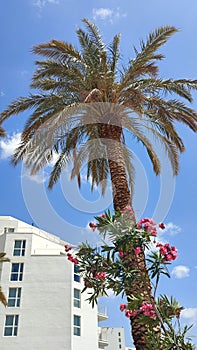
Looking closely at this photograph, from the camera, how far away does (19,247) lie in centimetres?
3127

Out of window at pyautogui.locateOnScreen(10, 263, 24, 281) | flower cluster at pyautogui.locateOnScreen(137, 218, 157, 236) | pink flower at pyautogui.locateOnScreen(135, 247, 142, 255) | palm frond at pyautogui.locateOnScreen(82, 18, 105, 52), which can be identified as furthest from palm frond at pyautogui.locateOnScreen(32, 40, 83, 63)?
window at pyautogui.locateOnScreen(10, 263, 24, 281)

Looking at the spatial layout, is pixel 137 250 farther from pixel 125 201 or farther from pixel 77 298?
pixel 77 298

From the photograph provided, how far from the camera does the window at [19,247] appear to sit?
1217 inches

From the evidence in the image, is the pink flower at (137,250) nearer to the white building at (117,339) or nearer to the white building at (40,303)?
the white building at (40,303)

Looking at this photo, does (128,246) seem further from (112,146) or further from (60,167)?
(60,167)

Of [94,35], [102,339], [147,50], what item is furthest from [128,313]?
[102,339]

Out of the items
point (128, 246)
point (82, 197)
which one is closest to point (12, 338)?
point (82, 197)

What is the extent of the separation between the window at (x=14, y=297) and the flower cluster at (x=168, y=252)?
2533 cm

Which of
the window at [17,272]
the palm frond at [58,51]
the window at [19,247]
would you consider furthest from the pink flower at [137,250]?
the window at [19,247]

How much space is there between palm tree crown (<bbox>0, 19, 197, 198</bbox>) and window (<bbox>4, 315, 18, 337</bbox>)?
2043 centimetres

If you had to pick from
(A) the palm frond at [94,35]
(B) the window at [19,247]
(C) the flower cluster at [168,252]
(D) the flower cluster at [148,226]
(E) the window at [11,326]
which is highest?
(B) the window at [19,247]

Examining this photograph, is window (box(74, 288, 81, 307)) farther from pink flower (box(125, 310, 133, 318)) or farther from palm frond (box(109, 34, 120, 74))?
pink flower (box(125, 310, 133, 318))

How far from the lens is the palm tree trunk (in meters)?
5.99

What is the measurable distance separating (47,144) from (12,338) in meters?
21.8
